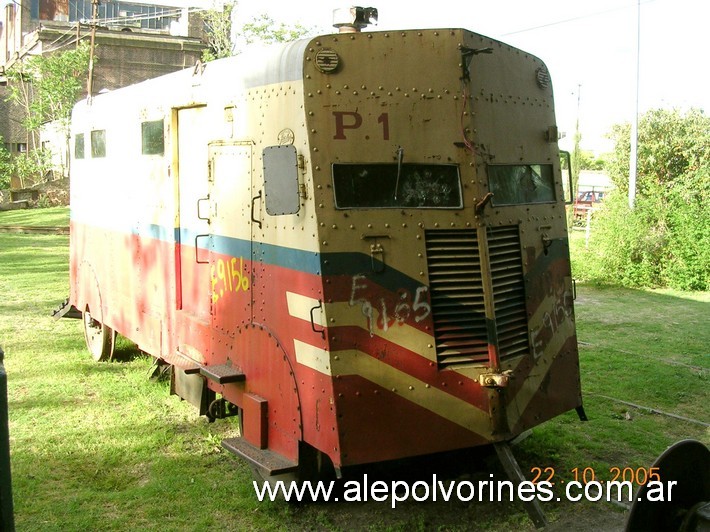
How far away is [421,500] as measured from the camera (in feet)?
20.1

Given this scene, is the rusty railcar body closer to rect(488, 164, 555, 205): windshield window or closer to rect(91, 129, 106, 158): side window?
rect(488, 164, 555, 205): windshield window

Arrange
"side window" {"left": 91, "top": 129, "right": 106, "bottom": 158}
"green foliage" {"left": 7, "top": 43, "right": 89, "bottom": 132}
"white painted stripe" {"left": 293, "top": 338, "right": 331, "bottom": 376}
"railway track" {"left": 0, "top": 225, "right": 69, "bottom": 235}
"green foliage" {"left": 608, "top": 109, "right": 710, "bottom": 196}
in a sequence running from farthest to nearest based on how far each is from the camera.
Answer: "green foliage" {"left": 7, "top": 43, "right": 89, "bottom": 132} < "railway track" {"left": 0, "top": 225, "right": 69, "bottom": 235} < "green foliage" {"left": 608, "top": 109, "right": 710, "bottom": 196} < "side window" {"left": 91, "top": 129, "right": 106, "bottom": 158} < "white painted stripe" {"left": 293, "top": 338, "right": 331, "bottom": 376}

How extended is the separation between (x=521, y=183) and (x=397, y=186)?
1230mm

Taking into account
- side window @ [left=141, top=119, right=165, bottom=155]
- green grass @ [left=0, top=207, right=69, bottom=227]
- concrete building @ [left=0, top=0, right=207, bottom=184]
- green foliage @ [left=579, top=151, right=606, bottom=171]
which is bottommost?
green grass @ [left=0, top=207, right=69, bottom=227]

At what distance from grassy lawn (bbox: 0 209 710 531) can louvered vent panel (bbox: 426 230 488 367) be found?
4.27 feet

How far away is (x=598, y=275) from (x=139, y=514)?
14116 millimetres

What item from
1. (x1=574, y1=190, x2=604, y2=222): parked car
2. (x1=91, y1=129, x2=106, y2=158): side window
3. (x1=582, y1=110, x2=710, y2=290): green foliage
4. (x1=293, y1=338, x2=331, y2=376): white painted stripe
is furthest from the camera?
(x1=574, y1=190, x2=604, y2=222): parked car

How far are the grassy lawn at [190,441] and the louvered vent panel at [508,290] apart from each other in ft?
4.17

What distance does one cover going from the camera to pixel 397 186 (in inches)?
217

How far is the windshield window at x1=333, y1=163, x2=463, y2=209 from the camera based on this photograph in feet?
17.8

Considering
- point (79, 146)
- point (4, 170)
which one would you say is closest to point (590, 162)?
point (4, 170)

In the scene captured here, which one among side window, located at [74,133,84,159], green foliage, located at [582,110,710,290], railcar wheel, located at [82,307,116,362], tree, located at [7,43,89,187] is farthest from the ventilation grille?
tree, located at [7,43,89,187]

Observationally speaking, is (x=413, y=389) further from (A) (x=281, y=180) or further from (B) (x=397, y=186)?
(A) (x=281, y=180)

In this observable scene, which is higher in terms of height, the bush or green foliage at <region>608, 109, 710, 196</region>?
green foliage at <region>608, 109, 710, 196</region>
